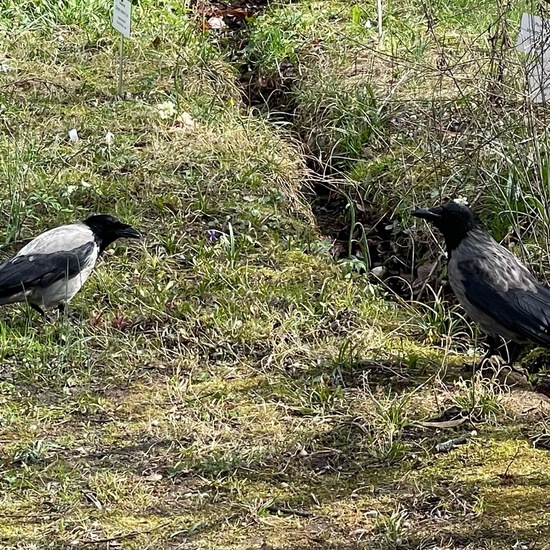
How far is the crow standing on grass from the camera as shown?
471 cm

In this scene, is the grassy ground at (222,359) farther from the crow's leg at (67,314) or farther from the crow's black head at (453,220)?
the crow's black head at (453,220)

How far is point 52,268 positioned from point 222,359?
978mm

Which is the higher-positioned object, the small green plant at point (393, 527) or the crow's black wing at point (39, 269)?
the small green plant at point (393, 527)

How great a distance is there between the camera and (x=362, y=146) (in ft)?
23.0

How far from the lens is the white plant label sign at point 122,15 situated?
23.1 ft

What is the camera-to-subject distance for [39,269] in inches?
204

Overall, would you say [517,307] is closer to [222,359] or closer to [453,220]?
[453,220]

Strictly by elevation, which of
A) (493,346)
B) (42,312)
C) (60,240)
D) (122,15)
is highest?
(122,15)

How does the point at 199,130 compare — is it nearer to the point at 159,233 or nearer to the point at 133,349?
the point at 159,233

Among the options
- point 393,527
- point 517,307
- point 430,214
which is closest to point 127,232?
point 430,214

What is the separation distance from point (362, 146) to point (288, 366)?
2495mm

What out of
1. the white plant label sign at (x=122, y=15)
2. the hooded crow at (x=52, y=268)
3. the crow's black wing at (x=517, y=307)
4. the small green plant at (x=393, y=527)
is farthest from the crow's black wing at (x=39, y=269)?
the white plant label sign at (x=122, y=15)

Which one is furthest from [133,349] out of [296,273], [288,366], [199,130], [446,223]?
[199,130]

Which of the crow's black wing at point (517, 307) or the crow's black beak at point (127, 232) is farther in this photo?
the crow's black beak at point (127, 232)
